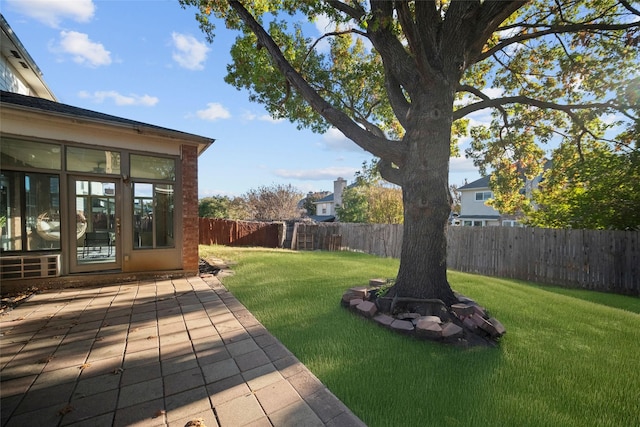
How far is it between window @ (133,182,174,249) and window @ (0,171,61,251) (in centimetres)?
132

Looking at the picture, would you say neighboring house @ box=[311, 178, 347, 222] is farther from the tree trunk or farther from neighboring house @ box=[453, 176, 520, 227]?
the tree trunk

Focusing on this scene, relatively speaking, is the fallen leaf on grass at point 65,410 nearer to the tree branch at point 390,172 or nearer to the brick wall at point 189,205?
the tree branch at point 390,172

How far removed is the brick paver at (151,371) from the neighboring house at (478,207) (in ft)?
83.7

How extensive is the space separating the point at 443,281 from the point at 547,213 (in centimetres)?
957

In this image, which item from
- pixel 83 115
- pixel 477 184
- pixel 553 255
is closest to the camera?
pixel 83 115

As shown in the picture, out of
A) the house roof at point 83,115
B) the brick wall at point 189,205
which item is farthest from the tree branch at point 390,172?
the brick wall at point 189,205

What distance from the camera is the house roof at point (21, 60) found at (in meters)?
6.24

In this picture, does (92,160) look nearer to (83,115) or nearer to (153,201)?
(83,115)

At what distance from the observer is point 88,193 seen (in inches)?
225

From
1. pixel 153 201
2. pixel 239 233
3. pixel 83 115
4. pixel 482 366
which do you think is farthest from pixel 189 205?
pixel 239 233

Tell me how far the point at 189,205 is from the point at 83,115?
2.63 m

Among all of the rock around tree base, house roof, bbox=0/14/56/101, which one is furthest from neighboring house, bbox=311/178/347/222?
the rock around tree base

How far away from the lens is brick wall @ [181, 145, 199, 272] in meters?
6.44

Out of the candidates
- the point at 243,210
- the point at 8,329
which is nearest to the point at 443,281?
the point at 8,329
